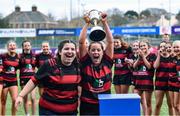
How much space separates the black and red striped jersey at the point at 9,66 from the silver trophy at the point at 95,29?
14.0 feet

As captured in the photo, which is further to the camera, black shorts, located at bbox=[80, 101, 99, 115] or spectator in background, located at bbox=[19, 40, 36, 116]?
spectator in background, located at bbox=[19, 40, 36, 116]

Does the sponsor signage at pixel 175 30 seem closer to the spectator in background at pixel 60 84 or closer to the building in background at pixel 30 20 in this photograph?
the spectator in background at pixel 60 84

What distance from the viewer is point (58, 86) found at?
18.9 ft

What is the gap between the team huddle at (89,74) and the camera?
580 centimetres

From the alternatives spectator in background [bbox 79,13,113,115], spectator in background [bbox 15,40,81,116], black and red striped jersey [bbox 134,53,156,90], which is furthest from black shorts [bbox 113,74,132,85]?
spectator in background [bbox 15,40,81,116]

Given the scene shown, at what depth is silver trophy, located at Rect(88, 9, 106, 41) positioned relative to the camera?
598cm

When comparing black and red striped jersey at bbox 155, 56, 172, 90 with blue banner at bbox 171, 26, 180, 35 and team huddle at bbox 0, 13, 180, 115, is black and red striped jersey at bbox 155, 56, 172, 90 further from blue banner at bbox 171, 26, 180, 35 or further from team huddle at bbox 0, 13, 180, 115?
blue banner at bbox 171, 26, 180, 35

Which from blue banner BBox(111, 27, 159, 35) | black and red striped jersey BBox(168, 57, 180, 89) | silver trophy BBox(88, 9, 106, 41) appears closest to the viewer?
silver trophy BBox(88, 9, 106, 41)

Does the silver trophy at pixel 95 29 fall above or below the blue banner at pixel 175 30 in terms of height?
above

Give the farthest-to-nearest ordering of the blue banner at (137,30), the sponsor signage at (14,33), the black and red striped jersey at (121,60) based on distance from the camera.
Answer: the blue banner at (137,30) → the sponsor signage at (14,33) → the black and red striped jersey at (121,60)

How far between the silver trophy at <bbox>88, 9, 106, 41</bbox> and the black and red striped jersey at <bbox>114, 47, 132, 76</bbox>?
4.10 m

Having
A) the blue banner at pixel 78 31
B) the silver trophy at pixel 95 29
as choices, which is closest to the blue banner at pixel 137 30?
the blue banner at pixel 78 31

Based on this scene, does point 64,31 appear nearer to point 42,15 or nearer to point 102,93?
point 102,93

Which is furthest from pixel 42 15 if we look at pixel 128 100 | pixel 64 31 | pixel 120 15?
pixel 128 100
